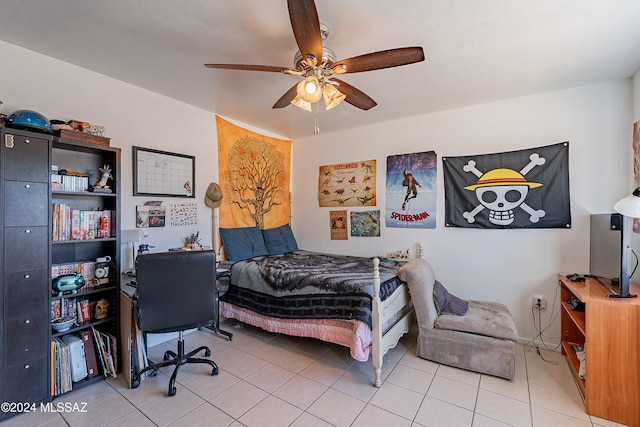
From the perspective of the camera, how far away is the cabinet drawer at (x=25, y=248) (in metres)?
1.78

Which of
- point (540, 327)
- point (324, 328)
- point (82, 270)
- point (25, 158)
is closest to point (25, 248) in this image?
point (82, 270)

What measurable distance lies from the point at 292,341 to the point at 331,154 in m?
2.63

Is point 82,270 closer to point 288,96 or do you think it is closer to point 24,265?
point 24,265

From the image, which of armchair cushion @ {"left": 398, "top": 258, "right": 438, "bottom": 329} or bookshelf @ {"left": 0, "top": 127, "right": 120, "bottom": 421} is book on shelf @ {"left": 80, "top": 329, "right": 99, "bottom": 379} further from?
armchair cushion @ {"left": 398, "top": 258, "right": 438, "bottom": 329}

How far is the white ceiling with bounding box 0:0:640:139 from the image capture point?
5.47ft

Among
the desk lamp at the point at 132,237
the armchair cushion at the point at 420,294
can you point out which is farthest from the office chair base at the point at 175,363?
the armchair cushion at the point at 420,294

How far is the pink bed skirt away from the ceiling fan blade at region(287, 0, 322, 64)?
1.95 metres

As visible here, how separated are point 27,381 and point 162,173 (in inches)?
75.9

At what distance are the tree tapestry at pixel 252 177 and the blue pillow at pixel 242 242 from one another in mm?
158

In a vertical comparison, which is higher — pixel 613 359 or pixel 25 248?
pixel 25 248

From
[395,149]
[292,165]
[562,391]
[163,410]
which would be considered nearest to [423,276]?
[562,391]

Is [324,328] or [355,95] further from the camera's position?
[324,328]

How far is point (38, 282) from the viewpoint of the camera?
1.90m

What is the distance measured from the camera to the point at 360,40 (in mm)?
1969
